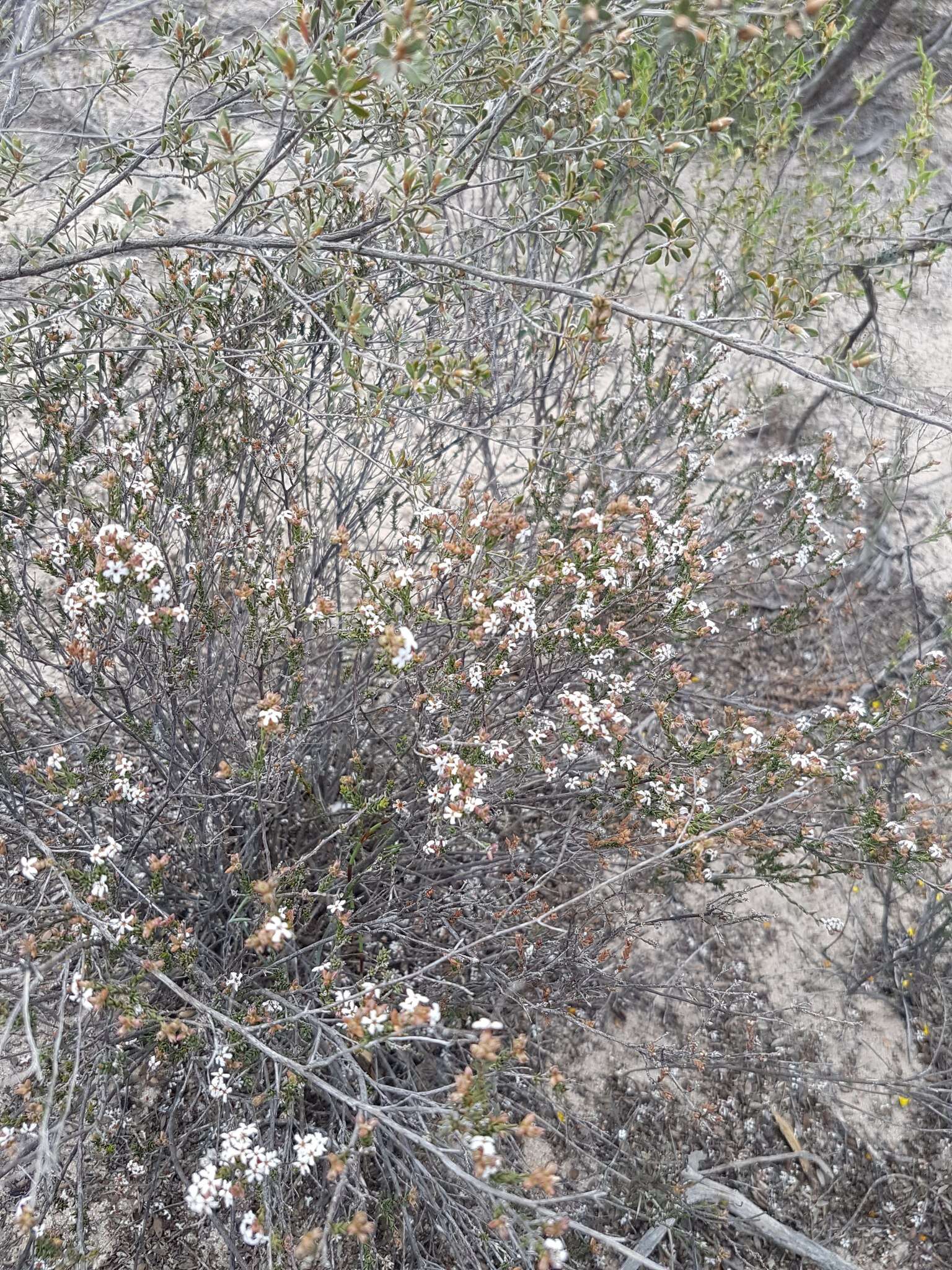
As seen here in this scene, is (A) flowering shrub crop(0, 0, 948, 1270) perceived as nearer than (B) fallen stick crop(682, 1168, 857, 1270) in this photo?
Yes

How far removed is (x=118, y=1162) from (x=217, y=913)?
72 centimetres

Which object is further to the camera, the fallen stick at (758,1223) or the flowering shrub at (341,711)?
the fallen stick at (758,1223)

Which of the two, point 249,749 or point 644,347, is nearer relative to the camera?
point 249,749

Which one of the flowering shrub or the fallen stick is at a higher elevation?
the flowering shrub

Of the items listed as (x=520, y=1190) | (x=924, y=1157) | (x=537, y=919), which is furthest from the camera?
(x=924, y=1157)

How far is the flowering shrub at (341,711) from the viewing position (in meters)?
1.89

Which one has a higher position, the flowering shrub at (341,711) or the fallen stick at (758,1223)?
the flowering shrub at (341,711)

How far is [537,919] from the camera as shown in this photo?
1.86m

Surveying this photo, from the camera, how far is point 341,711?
8.23 ft

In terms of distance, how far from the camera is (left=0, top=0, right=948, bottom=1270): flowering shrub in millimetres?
1893

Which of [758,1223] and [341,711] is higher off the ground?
[341,711]

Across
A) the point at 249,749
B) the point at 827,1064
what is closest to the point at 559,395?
the point at 249,749

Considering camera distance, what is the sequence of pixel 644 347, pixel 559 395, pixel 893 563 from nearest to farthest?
pixel 559 395
pixel 644 347
pixel 893 563

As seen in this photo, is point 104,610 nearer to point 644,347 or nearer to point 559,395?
point 559,395
